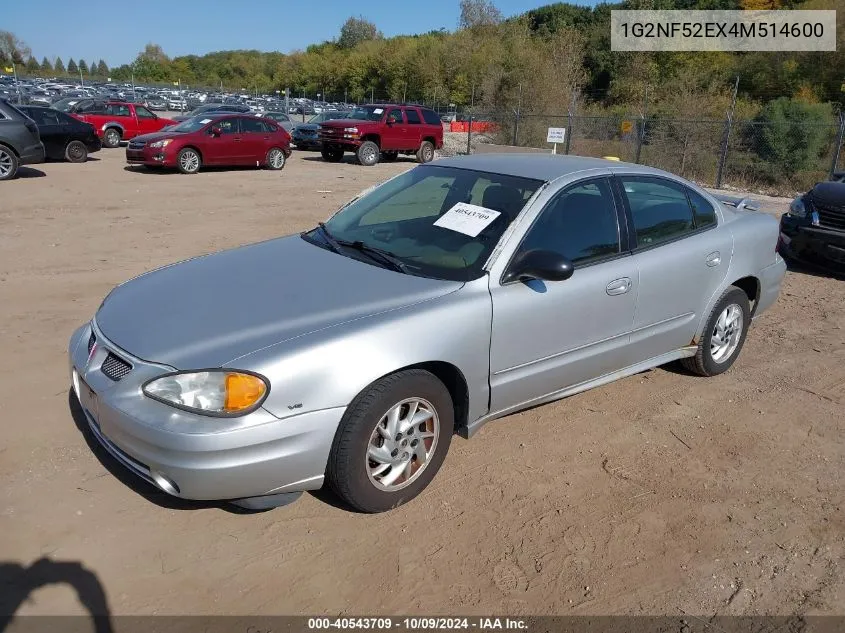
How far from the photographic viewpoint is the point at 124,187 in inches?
551

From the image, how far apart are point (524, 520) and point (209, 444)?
1.54 metres

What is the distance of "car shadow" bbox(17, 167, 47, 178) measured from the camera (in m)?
14.8

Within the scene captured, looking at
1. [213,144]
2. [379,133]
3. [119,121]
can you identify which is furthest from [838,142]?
[119,121]

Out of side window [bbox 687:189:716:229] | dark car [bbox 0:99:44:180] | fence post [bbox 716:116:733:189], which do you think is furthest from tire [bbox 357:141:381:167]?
side window [bbox 687:189:716:229]

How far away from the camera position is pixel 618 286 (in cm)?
399

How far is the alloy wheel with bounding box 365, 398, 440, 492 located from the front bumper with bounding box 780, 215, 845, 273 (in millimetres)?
7029

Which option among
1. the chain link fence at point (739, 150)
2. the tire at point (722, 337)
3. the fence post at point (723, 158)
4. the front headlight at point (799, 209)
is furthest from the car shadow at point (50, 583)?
the fence post at point (723, 158)

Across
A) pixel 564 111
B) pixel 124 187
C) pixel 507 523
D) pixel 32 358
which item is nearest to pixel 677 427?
pixel 507 523

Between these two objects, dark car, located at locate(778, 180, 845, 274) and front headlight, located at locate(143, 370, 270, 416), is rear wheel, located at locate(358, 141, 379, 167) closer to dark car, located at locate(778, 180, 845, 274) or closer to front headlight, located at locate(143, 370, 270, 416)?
dark car, located at locate(778, 180, 845, 274)

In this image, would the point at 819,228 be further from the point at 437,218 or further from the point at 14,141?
the point at 14,141

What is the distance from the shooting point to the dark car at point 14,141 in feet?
44.5

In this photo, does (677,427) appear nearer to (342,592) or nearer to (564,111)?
(342,592)

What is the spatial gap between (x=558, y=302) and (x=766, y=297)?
2.56 meters

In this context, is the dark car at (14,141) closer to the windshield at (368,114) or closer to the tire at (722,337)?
the windshield at (368,114)
